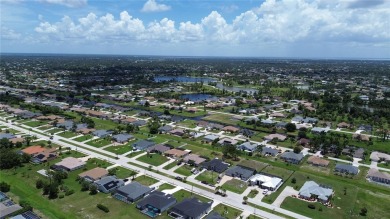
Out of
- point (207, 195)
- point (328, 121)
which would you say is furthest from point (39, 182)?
point (328, 121)

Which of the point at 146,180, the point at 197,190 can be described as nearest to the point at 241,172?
the point at 197,190

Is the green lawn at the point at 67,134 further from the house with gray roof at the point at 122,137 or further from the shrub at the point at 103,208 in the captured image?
the shrub at the point at 103,208

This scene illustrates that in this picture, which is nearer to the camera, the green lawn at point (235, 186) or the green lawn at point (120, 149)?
the green lawn at point (235, 186)

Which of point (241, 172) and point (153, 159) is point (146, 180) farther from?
point (241, 172)

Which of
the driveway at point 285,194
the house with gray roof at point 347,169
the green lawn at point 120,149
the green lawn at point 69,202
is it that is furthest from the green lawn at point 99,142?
the house with gray roof at point 347,169

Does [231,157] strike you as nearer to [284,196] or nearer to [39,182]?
[284,196]

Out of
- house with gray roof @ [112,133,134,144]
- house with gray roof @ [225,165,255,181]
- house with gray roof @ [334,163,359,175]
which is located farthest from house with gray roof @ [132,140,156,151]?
house with gray roof @ [334,163,359,175]
